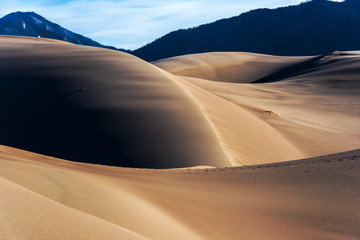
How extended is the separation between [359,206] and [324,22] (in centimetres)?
9996

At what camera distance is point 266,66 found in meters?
50.4

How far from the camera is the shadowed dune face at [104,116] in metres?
9.47

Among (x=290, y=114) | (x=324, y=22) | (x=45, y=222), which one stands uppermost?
(x=324, y=22)

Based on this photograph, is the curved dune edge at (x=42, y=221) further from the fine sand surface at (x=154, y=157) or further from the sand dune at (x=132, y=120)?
the sand dune at (x=132, y=120)

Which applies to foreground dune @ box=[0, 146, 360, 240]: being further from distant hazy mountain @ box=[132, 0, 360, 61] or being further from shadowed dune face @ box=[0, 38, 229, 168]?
distant hazy mountain @ box=[132, 0, 360, 61]

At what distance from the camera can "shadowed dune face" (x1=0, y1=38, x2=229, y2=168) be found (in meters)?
9.47

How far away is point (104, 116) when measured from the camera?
437 inches

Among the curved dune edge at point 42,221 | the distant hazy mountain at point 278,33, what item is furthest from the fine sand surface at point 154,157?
the distant hazy mountain at point 278,33

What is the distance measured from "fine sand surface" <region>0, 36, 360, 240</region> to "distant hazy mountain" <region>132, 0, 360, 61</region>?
74.5 meters

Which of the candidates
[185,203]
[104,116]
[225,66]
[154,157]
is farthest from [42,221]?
[225,66]

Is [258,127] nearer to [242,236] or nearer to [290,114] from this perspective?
[290,114]

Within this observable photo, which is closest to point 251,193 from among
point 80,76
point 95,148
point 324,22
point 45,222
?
point 45,222

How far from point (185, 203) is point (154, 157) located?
4.46 meters

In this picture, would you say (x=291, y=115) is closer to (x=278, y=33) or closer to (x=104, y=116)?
(x=104, y=116)
